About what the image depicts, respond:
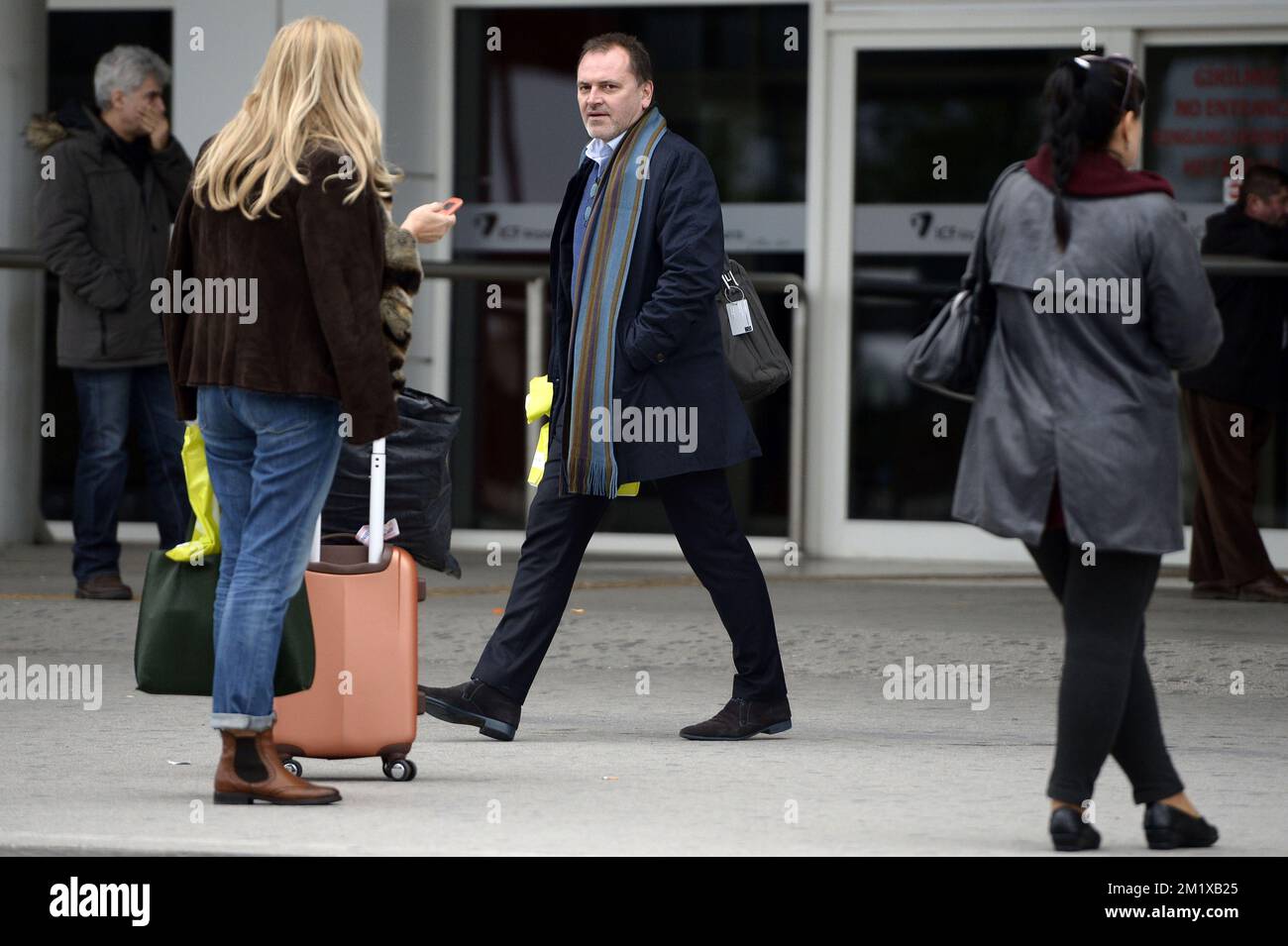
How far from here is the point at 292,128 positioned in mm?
4918

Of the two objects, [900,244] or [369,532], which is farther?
[900,244]

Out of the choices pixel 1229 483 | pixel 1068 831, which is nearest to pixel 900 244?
pixel 1229 483

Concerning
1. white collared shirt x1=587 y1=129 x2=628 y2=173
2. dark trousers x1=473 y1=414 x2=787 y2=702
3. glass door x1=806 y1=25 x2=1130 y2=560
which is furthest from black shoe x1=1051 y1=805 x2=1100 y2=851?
glass door x1=806 y1=25 x2=1130 y2=560

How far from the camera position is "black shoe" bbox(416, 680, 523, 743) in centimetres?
612

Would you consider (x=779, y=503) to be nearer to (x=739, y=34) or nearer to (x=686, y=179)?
(x=739, y=34)

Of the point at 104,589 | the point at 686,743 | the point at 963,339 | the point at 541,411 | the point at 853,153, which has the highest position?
the point at 853,153

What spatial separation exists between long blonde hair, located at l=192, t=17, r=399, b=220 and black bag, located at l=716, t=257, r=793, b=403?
1.40 m

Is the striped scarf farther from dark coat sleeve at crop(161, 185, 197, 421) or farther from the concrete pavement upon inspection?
dark coat sleeve at crop(161, 185, 197, 421)

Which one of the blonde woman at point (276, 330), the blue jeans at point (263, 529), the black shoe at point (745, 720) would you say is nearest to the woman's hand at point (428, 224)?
the blonde woman at point (276, 330)

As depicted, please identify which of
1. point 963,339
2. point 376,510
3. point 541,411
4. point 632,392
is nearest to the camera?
point 963,339

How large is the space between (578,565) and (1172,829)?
2029 mm

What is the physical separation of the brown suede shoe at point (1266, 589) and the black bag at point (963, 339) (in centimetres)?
459

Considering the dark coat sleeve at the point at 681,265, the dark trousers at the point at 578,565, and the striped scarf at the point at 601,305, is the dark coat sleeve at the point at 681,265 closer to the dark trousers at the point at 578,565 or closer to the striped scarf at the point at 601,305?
the striped scarf at the point at 601,305

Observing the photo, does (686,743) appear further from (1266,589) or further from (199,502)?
(1266,589)
